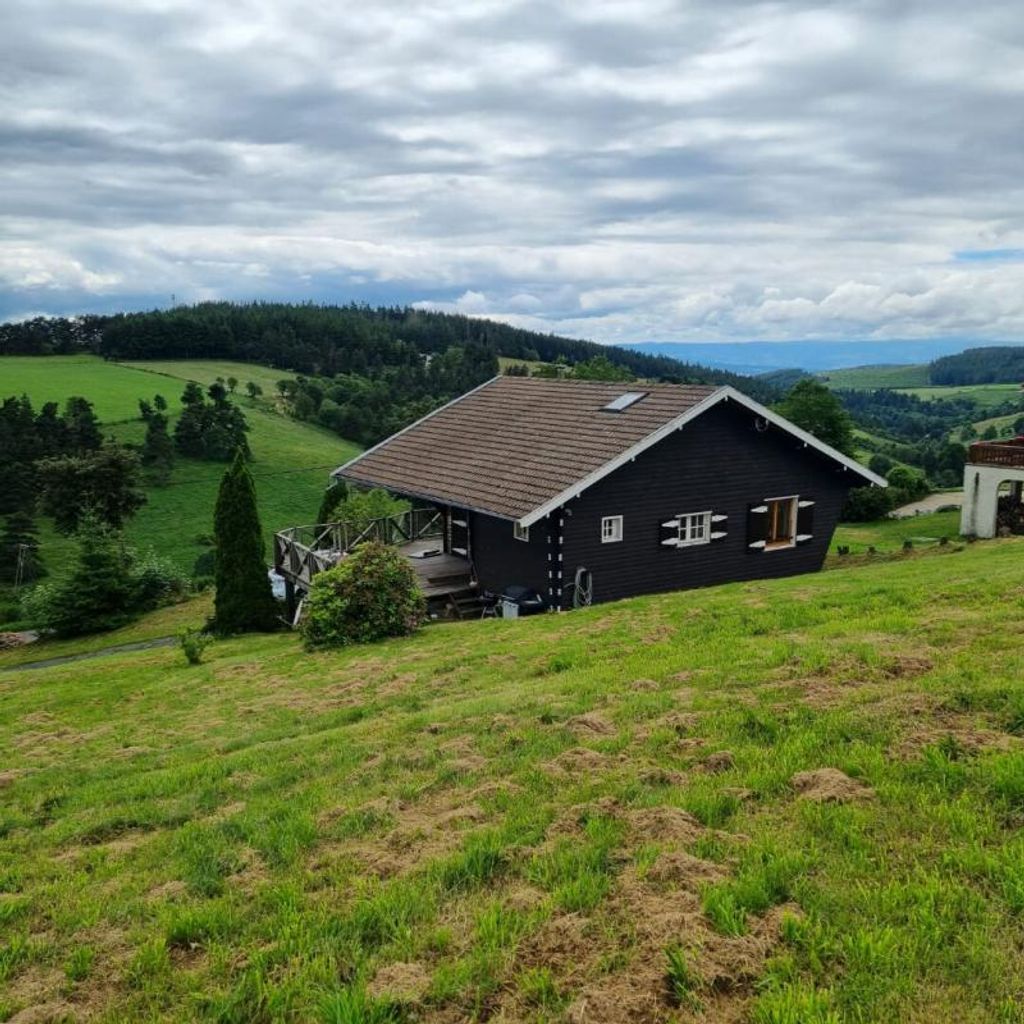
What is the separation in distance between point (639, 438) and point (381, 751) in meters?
14.2

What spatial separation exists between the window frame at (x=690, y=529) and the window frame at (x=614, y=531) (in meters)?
1.87

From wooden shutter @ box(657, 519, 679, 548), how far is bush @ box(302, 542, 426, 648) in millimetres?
7408

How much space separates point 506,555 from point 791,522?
8.80m

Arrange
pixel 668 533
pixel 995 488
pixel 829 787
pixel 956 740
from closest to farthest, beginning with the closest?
pixel 829 787 < pixel 956 740 < pixel 668 533 < pixel 995 488

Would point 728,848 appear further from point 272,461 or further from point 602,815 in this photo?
point 272,461

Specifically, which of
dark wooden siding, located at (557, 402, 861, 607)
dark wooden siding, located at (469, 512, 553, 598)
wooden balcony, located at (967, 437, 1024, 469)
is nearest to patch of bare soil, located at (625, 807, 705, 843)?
dark wooden siding, located at (469, 512, 553, 598)

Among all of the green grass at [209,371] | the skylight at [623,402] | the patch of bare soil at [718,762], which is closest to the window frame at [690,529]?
the skylight at [623,402]

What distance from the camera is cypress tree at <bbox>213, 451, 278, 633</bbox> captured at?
83.5 ft

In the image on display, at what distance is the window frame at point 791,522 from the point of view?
24.4 metres

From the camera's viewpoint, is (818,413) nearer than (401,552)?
No

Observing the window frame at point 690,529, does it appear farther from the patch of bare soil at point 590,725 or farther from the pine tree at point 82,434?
the pine tree at point 82,434

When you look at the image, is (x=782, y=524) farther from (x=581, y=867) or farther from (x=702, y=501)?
(x=581, y=867)

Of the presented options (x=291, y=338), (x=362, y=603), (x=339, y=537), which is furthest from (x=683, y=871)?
(x=291, y=338)

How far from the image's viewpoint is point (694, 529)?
23016 mm
